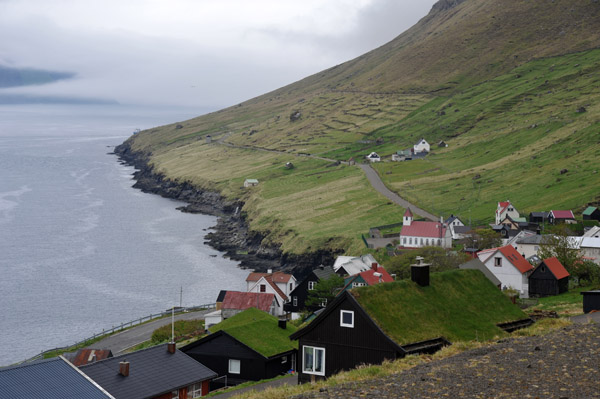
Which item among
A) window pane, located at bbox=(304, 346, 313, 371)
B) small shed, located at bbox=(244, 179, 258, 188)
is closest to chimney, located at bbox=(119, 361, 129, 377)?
window pane, located at bbox=(304, 346, 313, 371)

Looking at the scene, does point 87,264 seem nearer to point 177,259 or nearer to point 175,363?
point 177,259

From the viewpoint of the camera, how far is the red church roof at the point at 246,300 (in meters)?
69.2

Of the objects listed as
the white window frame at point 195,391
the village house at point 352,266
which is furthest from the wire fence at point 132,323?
the white window frame at point 195,391

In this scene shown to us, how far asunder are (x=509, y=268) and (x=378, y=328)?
161 feet

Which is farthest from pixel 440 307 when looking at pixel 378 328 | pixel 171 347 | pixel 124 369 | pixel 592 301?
pixel 592 301

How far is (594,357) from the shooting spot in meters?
21.8

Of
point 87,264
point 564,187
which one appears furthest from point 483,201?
point 87,264

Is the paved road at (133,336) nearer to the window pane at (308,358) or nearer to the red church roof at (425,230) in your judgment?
the window pane at (308,358)

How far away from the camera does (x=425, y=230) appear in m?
105

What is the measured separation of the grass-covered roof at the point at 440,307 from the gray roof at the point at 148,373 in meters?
10.4

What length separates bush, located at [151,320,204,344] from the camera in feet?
203

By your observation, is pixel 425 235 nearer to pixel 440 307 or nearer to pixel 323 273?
pixel 323 273

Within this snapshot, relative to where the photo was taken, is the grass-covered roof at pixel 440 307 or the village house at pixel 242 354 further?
the village house at pixel 242 354

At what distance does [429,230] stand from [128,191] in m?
116
